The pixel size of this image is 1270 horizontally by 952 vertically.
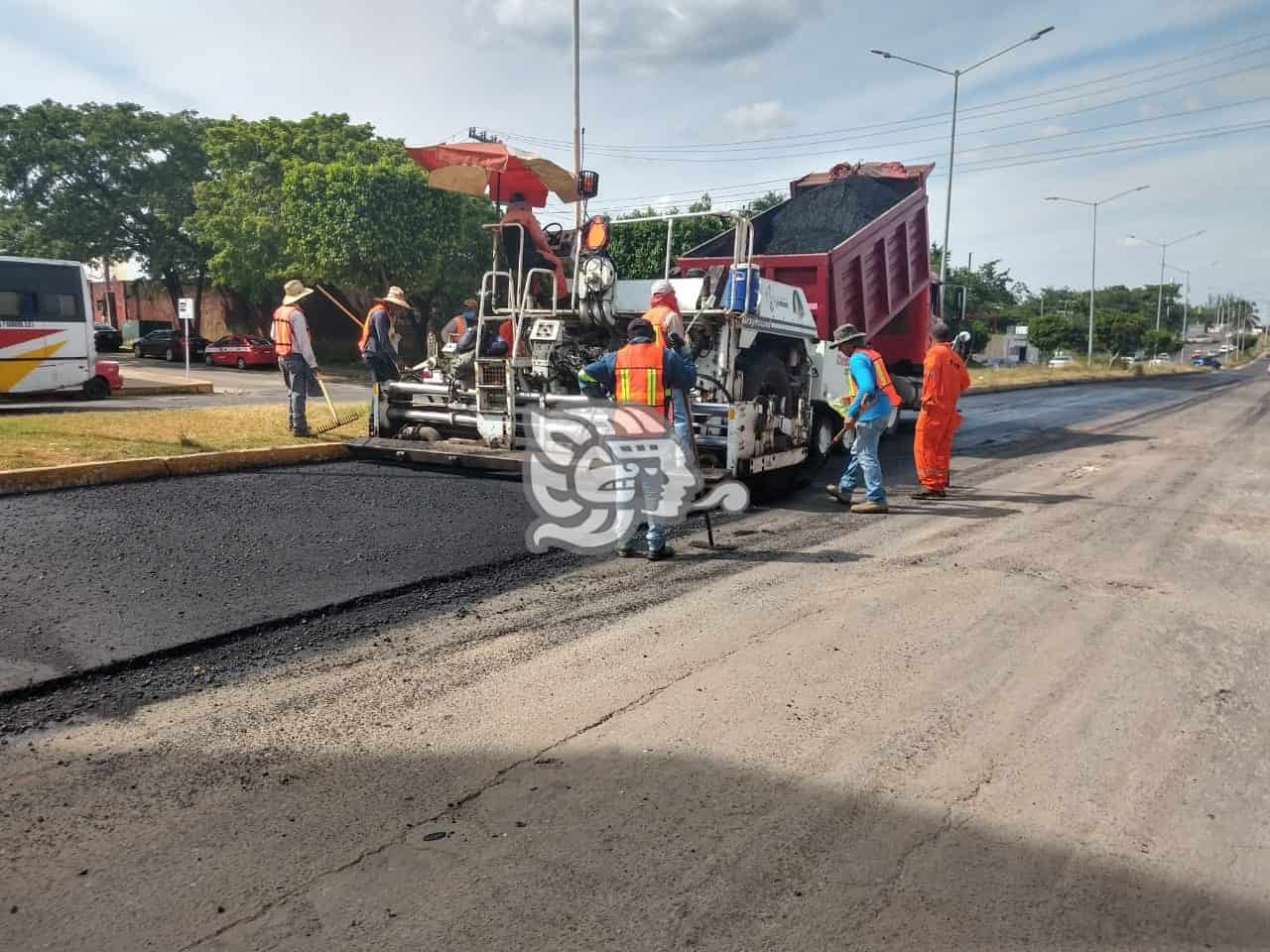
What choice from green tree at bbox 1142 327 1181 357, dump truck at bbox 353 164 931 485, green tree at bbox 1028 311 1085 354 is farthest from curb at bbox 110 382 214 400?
green tree at bbox 1142 327 1181 357

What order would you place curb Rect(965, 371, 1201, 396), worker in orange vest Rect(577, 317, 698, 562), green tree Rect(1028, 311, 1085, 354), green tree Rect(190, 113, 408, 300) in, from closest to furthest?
worker in orange vest Rect(577, 317, 698, 562) < curb Rect(965, 371, 1201, 396) < green tree Rect(190, 113, 408, 300) < green tree Rect(1028, 311, 1085, 354)

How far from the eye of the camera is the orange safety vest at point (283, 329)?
9.69 meters

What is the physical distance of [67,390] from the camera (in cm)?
1530

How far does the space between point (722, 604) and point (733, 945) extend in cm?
290

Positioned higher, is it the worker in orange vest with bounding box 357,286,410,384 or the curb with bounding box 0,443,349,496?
the worker in orange vest with bounding box 357,286,410,384

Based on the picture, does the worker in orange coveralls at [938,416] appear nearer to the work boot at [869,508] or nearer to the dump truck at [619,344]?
the work boot at [869,508]

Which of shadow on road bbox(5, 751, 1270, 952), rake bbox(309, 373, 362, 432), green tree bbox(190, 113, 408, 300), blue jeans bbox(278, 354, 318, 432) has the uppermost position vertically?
green tree bbox(190, 113, 408, 300)

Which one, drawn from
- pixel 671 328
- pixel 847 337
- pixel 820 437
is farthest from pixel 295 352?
pixel 820 437

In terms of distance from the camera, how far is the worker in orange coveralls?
344 inches

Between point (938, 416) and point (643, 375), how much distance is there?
11.8ft

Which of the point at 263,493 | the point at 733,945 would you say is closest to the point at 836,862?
the point at 733,945

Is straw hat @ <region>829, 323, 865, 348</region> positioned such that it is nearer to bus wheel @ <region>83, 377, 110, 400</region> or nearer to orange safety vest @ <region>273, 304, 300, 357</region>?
orange safety vest @ <region>273, 304, 300, 357</region>

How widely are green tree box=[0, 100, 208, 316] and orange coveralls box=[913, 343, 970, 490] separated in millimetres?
34295

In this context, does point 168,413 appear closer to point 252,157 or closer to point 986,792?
point 986,792
